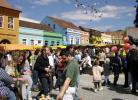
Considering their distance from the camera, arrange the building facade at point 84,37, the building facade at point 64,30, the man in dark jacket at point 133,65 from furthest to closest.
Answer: the building facade at point 84,37 → the building facade at point 64,30 → the man in dark jacket at point 133,65

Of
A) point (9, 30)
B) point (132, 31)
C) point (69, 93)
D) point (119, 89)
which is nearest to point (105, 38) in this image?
point (9, 30)

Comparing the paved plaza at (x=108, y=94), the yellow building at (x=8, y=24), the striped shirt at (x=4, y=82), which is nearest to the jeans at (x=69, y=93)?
the striped shirt at (x=4, y=82)

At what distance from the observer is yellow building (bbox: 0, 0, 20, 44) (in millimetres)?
41344

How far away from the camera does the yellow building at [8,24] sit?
136 feet

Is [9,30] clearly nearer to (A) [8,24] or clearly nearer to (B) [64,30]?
(A) [8,24]

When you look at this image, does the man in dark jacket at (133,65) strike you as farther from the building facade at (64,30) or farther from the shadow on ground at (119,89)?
the building facade at (64,30)

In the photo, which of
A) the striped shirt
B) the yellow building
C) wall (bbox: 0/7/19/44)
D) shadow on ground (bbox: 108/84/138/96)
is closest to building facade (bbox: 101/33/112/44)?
wall (bbox: 0/7/19/44)

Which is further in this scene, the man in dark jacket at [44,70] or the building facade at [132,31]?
the building facade at [132,31]

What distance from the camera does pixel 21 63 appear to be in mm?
12562

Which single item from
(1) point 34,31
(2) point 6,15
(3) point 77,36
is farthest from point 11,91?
(3) point 77,36

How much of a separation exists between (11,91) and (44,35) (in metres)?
49.3

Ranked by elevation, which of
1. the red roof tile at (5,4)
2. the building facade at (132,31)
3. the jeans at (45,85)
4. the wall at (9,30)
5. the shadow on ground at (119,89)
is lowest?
the shadow on ground at (119,89)

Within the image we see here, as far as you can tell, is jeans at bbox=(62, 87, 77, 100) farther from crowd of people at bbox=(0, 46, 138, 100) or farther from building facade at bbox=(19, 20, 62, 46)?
building facade at bbox=(19, 20, 62, 46)

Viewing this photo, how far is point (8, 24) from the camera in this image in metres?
42.5
